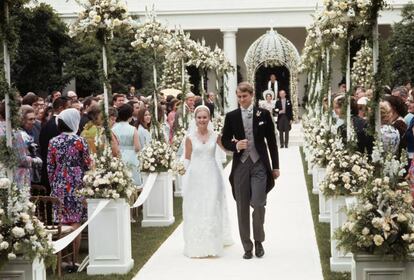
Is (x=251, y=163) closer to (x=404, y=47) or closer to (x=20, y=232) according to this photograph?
(x=20, y=232)

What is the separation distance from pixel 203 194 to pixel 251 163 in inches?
33.7

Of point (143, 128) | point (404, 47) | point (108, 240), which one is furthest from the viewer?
point (404, 47)

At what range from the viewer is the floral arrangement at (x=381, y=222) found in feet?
24.3

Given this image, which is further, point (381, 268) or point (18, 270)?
point (18, 270)

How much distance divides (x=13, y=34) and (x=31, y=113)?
482cm

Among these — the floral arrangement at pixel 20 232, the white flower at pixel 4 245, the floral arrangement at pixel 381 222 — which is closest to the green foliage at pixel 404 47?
the floral arrangement at pixel 381 222

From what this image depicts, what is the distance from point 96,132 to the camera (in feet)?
42.0

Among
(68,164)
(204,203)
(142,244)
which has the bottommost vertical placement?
(142,244)

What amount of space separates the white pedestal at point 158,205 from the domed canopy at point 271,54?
25.4 meters

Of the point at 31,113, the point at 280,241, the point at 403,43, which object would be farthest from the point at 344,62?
the point at 403,43

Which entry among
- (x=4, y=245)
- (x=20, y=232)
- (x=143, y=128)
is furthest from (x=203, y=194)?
(x=143, y=128)

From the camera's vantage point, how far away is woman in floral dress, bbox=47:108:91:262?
10734 mm

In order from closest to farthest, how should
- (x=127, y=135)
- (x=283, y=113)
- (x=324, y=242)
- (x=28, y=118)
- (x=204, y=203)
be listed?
1. (x=204, y=203)
2. (x=324, y=242)
3. (x=28, y=118)
4. (x=127, y=135)
5. (x=283, y=113)

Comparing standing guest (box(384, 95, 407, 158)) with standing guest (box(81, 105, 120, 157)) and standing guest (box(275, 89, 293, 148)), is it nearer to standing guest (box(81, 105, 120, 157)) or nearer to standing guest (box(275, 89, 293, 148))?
standing guest (box(81, 105, 120, 157))
